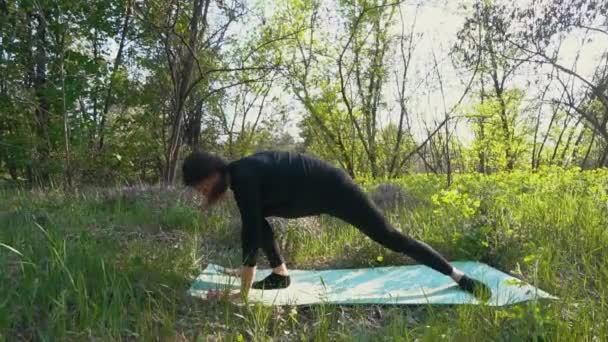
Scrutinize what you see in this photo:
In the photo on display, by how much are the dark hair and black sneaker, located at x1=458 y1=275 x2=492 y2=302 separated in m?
1.72

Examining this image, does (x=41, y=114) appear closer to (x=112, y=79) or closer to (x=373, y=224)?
(x=112, y=79)

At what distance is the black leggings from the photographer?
316 cm

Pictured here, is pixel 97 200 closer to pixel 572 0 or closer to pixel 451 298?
pixel 451 298

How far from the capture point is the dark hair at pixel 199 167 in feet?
9.16

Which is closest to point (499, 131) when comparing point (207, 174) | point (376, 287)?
point (376, 287)

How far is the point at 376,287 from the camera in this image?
344 cm

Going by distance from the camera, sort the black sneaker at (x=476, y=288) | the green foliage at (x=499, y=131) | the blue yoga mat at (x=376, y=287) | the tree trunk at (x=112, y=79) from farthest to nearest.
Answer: the green foliage at (x=499, y=131), the tree trunk at (x=112, y=79), the blue yoga mat at (x=376, y=287), the black sneaker at (x=476, y=288)

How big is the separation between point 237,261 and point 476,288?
2034 millimetres

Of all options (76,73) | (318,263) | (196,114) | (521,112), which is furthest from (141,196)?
(521,112)

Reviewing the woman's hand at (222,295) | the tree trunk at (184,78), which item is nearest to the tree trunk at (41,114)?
the tree trunk at (184,78)

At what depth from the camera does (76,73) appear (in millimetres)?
10203

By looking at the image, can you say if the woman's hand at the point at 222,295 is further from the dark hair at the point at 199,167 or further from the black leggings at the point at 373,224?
the black leggings at the point at 373,224

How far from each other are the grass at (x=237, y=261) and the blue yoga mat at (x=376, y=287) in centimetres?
11

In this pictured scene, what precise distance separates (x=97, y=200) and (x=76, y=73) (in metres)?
5.45
